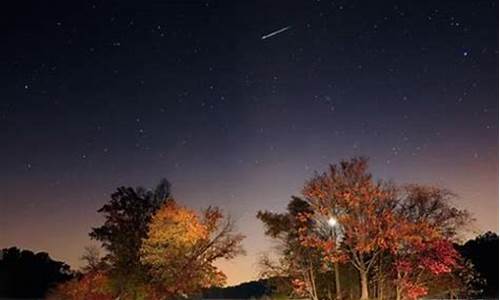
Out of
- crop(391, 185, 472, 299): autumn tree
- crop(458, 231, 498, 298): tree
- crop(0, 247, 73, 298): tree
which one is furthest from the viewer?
crop(0, 247, 73, 298): tree

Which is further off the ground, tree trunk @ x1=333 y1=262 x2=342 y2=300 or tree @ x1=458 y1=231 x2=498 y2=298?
tree @ x1=458 y1=231 x2=498 y2=298

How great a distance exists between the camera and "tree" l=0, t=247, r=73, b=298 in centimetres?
2706

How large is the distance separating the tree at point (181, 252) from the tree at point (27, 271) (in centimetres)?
1306

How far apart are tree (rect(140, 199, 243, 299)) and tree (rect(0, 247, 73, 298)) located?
13062 mm

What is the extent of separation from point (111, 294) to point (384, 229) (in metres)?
6.45

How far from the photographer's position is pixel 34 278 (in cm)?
2789

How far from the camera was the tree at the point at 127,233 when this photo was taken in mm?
15367

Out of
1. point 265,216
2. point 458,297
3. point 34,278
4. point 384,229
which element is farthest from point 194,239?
point 34,278

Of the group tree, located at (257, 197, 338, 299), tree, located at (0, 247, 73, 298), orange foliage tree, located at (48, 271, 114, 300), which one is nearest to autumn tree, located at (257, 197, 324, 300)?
tree, located at (257, 197, 338, 299)

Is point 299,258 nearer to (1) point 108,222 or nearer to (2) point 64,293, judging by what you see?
(1) point 108,222

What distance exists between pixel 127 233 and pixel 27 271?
14.3 metres

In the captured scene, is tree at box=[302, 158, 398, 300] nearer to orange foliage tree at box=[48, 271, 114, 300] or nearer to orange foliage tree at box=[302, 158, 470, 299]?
orange foliage tree at box=[302, 158, 470, 299]

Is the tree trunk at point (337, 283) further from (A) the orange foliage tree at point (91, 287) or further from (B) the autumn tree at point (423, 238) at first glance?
(A) the orange foliage tree at point (91, 287)

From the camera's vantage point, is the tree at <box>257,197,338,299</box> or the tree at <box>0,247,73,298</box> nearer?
the tree at <box>257,197,338,299</box>
